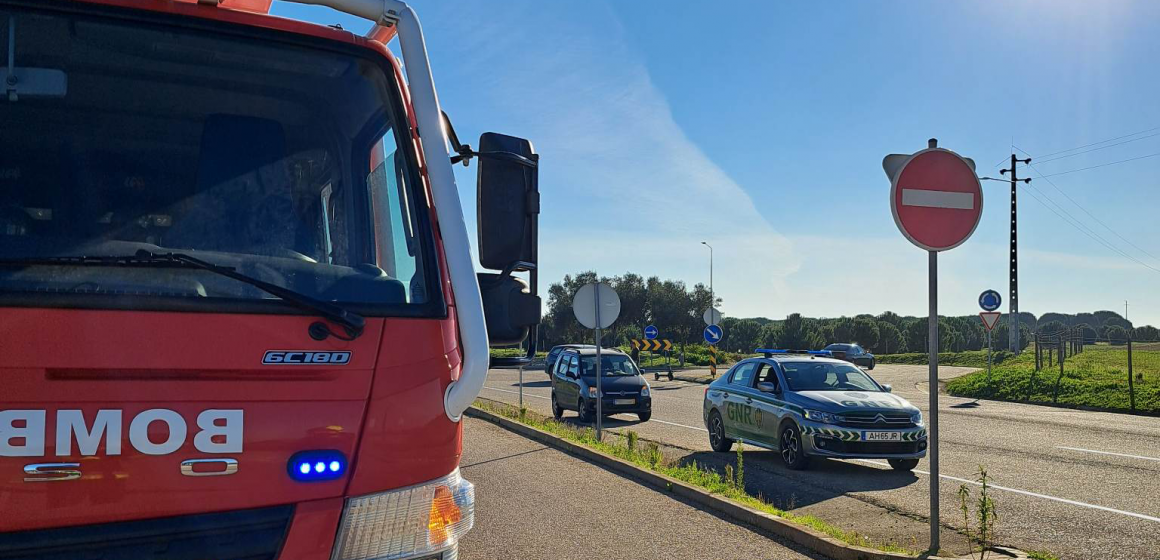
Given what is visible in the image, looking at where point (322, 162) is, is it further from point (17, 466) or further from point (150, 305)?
point (17, 466)

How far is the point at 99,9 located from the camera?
8.62 feet

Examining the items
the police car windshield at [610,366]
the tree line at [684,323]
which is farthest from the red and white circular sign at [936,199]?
the tree line at [684,323]

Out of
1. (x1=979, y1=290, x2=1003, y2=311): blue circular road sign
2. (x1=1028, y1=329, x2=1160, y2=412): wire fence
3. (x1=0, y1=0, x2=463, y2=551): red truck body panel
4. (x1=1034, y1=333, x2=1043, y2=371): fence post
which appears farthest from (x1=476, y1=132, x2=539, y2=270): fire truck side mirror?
(x1=1034, y1=333, x2=1043, y2=371): fence post

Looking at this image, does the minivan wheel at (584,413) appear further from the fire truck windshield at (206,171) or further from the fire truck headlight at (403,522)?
the fire truck headlight at (403,522)

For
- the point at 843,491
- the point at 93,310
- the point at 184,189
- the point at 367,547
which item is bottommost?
the point at 843,491

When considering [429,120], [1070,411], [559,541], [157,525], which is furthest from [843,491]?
[1070,411]

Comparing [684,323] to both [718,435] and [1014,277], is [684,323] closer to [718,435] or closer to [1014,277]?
[1014,277]

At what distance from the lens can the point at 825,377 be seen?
12820 millimetres

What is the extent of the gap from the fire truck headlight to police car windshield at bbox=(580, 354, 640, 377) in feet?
57.1

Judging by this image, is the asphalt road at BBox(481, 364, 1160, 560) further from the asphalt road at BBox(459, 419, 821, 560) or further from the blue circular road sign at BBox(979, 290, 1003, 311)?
the blue circular road sign at BBox(979, 290, 1003, 311)

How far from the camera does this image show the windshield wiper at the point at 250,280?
2.37m

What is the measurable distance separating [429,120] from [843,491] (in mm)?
8383

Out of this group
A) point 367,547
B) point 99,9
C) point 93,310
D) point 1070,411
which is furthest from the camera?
point 1070,411

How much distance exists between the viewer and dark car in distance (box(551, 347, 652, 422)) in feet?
62.8
